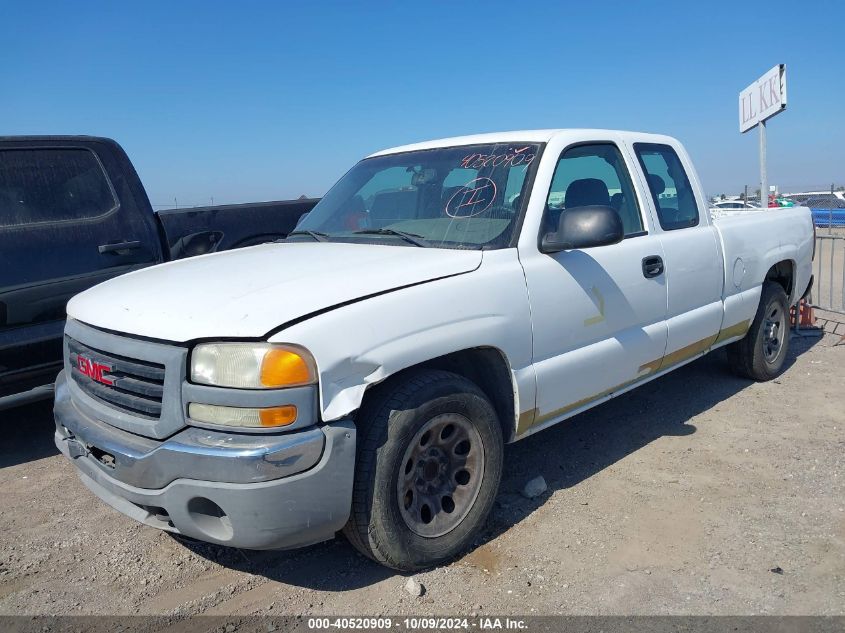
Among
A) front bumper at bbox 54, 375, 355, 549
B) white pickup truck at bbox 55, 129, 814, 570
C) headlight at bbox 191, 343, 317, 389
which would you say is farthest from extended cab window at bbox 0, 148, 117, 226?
headlight at bbox 191, 343, 317, 389

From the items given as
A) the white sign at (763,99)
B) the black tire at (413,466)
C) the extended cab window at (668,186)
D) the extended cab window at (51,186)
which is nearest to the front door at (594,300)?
the extended cab window at (668,186)

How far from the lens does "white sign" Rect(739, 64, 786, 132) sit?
25.4ft

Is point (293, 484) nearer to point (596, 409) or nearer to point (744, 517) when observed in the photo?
point (744, 517)

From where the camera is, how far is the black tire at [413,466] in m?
2.63

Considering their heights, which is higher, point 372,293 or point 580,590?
point 372,293

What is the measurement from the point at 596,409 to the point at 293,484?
3147mm

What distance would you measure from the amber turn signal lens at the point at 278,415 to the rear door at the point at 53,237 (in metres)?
2.47

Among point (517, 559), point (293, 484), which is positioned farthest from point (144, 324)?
point (517, 559)

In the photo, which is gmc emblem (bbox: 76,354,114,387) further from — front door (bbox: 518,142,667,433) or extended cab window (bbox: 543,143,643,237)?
extended cab window (bbox: 543,143,643,237)

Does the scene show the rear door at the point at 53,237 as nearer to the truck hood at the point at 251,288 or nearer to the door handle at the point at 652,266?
the truck hood at the point at 251,288

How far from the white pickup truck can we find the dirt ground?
34cm

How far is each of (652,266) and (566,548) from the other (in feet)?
5.53

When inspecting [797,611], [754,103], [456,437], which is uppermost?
[754,103]

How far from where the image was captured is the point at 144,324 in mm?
2609
